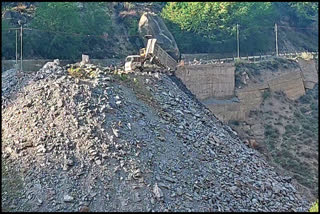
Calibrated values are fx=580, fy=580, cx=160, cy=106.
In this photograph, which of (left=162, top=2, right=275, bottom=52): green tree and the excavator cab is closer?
the excavator cab

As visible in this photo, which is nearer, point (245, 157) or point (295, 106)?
point (245, 157)

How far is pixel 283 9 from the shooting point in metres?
57.7

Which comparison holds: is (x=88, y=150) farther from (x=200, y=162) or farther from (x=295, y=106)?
(x=295, y=106)

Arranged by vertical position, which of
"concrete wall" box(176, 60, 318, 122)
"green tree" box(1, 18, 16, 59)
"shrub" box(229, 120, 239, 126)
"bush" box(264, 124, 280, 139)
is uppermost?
"green tree" box(1, 18, 16, 59)

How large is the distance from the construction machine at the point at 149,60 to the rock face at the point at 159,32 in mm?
7094

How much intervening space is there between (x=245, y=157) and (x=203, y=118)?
102 inches

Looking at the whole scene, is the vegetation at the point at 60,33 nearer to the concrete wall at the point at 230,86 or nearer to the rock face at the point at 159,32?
the rock face at the point at 159,32

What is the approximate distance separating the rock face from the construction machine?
7094 mm

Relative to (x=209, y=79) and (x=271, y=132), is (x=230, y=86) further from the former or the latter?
(x=271, y=132)

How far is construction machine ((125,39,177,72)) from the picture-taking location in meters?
27.6

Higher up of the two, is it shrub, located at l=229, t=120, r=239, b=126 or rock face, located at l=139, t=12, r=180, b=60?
rock face, located at l=139, t=12, r=180, b=60

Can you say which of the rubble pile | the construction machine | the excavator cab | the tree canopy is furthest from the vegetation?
the rubble pile

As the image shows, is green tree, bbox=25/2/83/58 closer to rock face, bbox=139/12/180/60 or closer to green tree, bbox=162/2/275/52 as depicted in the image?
rock face, bbox=139/12/180/60

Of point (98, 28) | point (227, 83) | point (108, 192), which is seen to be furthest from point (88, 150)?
point (98, 28)
